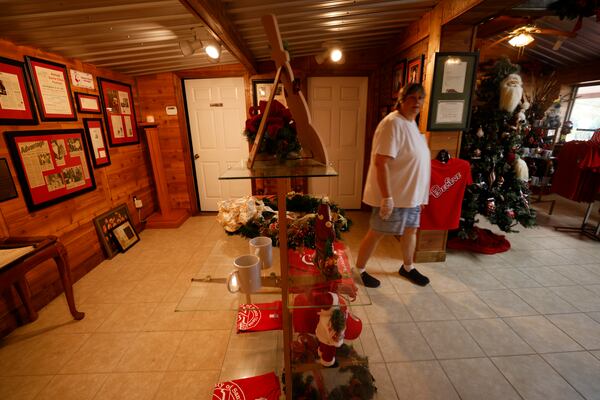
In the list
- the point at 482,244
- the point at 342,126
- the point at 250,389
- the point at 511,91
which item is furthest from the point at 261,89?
the point at 250,389

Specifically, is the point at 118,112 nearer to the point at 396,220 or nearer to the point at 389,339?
the point at 396,220

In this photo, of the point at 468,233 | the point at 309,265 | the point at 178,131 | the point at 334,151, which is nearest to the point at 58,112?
the point at 178,131

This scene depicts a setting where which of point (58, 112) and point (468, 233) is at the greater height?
point (58, 112)

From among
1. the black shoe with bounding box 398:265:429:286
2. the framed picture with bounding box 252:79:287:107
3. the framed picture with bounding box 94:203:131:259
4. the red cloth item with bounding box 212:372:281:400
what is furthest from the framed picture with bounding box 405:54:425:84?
the framed picture with bounding box 94:203:131:259

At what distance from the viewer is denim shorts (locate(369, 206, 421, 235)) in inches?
76.9

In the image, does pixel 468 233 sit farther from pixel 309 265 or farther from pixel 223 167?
pixel 223 167

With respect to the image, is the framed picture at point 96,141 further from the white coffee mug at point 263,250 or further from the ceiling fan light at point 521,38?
the ceiling fan light at point 521,38

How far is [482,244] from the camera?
2.76m

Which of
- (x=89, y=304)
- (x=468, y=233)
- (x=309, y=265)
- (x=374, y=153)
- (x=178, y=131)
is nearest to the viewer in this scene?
(x=309, y=265)

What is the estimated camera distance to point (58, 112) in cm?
228

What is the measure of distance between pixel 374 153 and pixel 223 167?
8.60 ft

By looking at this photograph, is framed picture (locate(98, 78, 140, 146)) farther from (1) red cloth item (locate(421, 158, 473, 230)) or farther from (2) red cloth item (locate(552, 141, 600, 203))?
(2) red cloth item (locate(552, 141, 600, 203))

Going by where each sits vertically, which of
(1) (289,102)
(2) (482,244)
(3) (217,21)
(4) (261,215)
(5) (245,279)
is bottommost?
(2) (482,244)

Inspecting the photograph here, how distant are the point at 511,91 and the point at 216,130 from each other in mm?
3315
